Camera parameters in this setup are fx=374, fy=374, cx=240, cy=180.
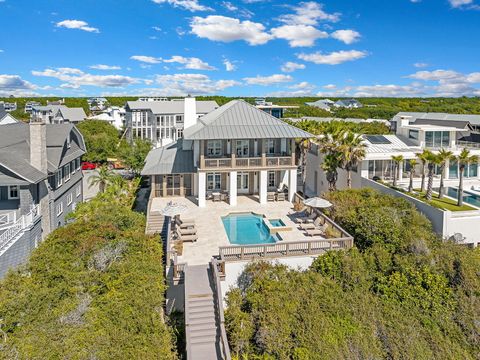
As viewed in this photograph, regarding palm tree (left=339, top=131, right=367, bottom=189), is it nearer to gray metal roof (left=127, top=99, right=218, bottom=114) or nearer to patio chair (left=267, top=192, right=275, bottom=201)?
patio chair (left=267, top=192, right=275, bottom=201)

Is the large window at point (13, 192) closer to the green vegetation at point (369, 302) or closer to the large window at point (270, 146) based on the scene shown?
the green vegetation at point (369, 302)

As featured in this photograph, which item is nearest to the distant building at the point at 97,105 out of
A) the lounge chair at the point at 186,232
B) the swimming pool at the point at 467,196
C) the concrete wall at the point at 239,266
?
the lounge chair at the point at 186,232

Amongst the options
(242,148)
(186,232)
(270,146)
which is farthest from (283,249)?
(270,146)

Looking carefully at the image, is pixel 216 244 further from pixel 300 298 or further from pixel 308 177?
pixel 308 177

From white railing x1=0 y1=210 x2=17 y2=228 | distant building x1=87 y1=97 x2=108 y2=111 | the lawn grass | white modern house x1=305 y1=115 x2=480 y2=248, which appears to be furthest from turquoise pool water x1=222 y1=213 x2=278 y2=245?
distant building x1=87 y1=97 x2=108 y2=111

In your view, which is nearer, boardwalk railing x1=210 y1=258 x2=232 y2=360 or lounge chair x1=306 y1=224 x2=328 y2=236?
boardwalk railing x1=210 y1=258 x2=232 y2=360

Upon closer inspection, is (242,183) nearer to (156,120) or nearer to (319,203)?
(319,203)

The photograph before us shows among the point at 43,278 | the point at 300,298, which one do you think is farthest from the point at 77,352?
the point at 300,298
